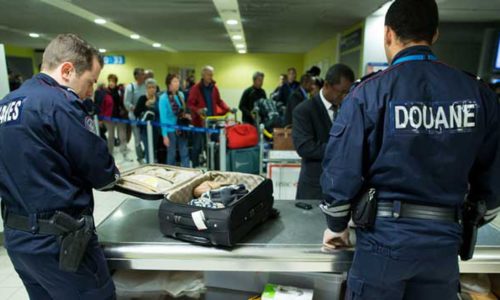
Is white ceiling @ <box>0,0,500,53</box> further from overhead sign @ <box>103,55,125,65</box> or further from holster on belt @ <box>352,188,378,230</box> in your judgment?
overhead sign @ <box>103,55,125,65</box>

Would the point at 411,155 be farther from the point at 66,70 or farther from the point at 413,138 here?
the point at 66,70

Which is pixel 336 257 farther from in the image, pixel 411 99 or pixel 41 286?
pixel 41 286

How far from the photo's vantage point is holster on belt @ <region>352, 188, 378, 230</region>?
1095 millimetres

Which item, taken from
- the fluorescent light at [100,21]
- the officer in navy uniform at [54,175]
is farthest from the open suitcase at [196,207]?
the fluorescent light at [100,21]

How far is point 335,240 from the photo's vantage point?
131 centimetres

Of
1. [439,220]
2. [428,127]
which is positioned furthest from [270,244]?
[428,127]

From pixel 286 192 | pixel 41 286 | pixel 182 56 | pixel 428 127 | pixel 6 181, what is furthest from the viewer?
pixel 182 56

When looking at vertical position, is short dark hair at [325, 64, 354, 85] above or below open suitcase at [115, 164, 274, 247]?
above

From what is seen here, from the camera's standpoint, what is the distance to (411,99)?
1.03m

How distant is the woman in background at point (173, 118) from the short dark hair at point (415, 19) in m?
3.99

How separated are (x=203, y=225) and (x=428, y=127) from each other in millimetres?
850

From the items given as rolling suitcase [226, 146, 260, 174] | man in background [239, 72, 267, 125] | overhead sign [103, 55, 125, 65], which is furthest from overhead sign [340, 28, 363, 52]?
overhead sign [103, 55, 125, 65]

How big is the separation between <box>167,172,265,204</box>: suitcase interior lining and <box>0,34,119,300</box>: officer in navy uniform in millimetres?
311

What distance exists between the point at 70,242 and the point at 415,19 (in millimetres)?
1353
